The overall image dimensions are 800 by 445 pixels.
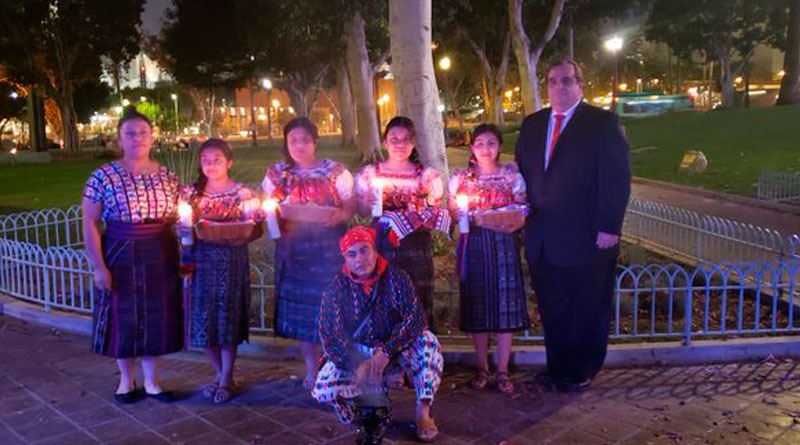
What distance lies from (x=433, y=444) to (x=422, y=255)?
4.08 ft

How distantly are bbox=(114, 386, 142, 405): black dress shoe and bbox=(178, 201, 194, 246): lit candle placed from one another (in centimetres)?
112

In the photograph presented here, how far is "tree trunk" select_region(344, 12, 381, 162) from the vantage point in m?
23.8

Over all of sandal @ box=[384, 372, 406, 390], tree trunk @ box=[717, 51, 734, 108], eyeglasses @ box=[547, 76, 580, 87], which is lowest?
sandal @ box=[384, 372, 406, 390]

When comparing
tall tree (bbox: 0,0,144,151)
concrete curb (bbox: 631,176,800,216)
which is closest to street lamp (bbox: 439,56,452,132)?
tall tree (bbox: 0,0,144,151)

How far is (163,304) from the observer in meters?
4.96

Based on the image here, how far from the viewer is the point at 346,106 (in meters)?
34.2

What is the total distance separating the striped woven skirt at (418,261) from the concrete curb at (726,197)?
10.3 meters

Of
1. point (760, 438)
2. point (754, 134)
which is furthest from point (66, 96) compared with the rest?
point (760, 438)

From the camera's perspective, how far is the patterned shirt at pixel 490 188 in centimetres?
486

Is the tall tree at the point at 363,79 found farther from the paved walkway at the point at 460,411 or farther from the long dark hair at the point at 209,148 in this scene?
the paved walkway at the point at 460,411

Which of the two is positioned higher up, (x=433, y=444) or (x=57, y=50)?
(x=57, y=50)

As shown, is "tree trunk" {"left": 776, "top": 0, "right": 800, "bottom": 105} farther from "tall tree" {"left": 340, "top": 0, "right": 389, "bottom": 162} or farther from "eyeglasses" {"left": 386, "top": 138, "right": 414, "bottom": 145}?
"eyeglasses" {"left": 386, "top": 138, "right": 414, "bottom": 145}

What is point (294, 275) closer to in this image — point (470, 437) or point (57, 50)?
point (470, 437)

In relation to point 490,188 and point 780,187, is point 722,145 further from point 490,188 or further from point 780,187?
point 490,188
